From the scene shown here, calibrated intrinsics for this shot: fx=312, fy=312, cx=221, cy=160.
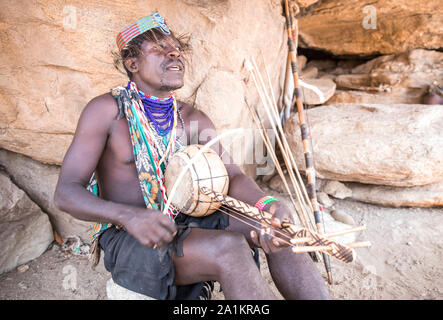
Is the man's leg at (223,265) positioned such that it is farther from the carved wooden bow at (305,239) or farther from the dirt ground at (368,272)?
the dirt ground at (368,272)

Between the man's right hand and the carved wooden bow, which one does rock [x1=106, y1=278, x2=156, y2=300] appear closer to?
the man's right hand

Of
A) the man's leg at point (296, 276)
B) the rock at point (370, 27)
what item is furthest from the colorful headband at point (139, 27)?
the rock at point (370, 27)

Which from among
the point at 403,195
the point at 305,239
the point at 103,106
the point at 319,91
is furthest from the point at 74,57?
the point at 403,195

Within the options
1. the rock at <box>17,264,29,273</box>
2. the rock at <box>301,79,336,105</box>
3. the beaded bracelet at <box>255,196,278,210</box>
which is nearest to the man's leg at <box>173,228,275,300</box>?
the beaded bracelet at <box>255,196,278,210</box>

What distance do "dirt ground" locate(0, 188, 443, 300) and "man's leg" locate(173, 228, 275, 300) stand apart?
83 cm

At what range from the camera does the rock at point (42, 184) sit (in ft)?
8.23

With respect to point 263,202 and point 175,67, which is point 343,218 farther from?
point 175,67

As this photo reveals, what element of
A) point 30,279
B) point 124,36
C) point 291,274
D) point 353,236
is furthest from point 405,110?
point 30,279

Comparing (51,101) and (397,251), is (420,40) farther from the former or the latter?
(51,101)

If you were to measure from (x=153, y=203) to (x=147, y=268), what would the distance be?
344mm

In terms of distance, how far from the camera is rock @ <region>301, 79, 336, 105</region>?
3.79m

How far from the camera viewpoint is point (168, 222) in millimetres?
1215

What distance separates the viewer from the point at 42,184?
256 cm

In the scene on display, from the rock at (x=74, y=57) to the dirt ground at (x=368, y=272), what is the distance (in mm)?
842
